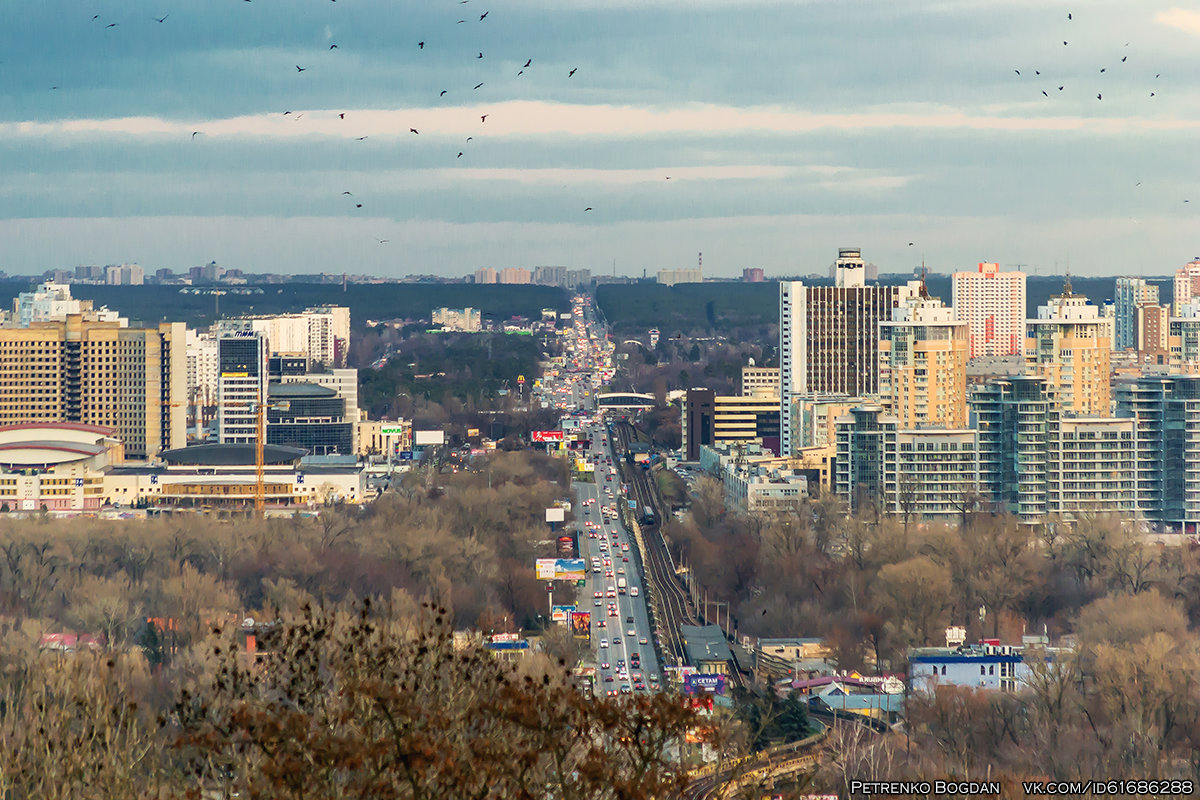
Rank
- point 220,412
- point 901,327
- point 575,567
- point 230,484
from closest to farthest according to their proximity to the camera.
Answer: point 575,567, point 901,327, point 230,484, point 220,412

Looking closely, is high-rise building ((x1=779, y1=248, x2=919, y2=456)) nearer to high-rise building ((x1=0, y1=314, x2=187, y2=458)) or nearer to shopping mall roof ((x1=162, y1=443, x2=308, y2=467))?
Answer: shopping mall roof ((x1=162, y1=443, x2=308, y2=467))

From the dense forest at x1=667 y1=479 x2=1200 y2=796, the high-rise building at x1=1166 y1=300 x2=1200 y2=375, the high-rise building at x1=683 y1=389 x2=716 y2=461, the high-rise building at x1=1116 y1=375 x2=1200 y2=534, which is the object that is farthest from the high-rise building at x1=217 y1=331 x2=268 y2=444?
the high-rise building at x1=1116 y1=375 x2=1200 y2=534

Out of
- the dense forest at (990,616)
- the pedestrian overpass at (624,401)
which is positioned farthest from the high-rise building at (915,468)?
the pedestrian overpass at (624,401)

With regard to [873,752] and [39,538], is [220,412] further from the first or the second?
[873,752]

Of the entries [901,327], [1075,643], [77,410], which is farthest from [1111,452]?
[77,410]

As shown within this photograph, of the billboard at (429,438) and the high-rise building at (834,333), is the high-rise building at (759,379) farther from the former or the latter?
the billboard at (429,438)

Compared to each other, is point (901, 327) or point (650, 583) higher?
point (901, 327)

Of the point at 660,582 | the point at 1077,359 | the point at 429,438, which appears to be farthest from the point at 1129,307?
the point at 660,582
